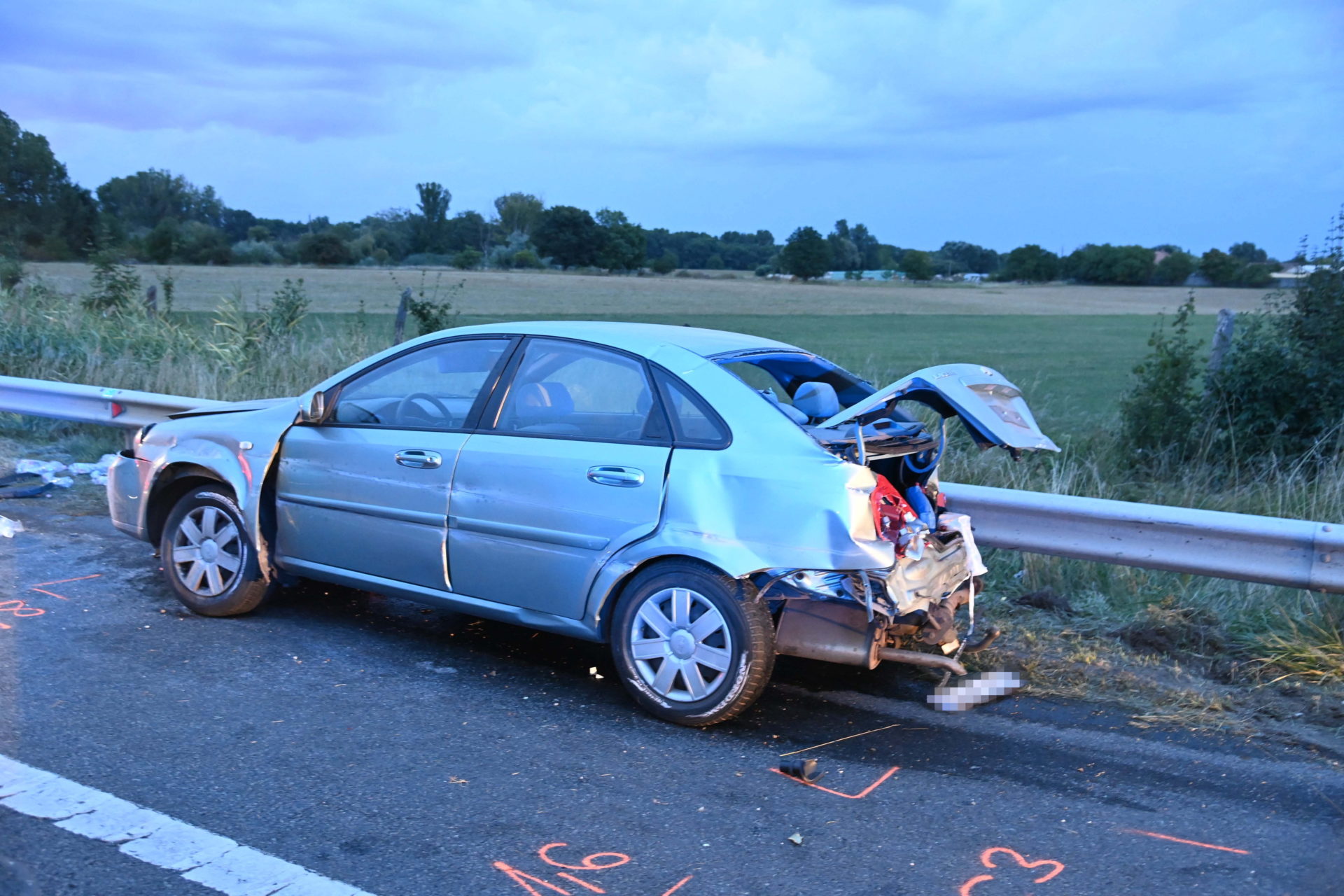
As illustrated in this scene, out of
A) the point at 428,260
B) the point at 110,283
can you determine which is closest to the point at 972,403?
the point at 110,283

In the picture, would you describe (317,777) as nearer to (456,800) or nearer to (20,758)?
(456,800)

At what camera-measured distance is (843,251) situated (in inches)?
2109

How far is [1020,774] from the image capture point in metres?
3.92

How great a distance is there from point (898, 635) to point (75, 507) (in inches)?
241

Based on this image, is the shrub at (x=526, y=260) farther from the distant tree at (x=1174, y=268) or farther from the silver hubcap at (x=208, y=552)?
the silver hubcap at (x=208, y=552)

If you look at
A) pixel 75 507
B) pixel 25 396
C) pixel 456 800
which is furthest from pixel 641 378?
pixel 25 396

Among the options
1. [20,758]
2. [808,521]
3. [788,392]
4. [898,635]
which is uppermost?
[788,392]

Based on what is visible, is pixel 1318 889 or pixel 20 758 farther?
pixel 20 758

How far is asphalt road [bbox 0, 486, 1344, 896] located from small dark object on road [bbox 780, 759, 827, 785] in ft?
0.23

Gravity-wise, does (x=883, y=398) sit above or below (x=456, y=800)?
above

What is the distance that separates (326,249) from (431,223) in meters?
7.61

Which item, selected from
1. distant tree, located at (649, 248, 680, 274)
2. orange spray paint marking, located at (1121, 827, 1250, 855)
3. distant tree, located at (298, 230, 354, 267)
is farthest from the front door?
distant tree, located at (298, 230, 354, 267)

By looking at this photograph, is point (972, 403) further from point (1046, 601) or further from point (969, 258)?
point (969, 258)

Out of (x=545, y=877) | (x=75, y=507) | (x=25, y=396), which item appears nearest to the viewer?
(x=545, y=877)
